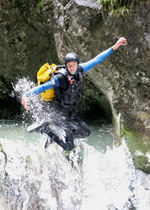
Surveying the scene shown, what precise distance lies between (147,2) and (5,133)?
3.92 metres

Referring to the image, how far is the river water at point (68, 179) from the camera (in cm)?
461

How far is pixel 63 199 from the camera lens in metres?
4.86

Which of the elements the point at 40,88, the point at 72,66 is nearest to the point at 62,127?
the point at 40,88

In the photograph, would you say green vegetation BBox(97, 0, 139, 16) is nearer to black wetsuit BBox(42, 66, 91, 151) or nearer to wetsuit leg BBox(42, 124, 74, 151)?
black wetsuit BBox(42, 66, 91, 151)

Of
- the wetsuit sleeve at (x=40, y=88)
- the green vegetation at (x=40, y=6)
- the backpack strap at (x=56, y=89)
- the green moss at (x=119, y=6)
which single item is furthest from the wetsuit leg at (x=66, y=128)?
the green vegetation at (x=40, y=6)

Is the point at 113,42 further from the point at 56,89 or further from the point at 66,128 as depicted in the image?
the point at 66,128

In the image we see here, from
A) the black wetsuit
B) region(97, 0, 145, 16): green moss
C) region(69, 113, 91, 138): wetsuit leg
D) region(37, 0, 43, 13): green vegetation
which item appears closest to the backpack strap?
the black wetsuit

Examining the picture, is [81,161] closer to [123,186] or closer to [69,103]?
[123,186]

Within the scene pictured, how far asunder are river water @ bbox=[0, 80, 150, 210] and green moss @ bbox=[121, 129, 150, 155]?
0.12 meters

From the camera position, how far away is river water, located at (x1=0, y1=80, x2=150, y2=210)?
15.1ft

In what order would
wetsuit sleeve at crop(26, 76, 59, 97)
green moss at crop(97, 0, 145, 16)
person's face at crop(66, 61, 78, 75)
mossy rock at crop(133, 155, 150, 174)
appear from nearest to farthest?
wetsuit sleeve at crop(26, 76, 59, 97) < person's face at crop(66, 61, 78, 75) < green moss at crop(97, 0, 145, 16) < mossy rock at crop(133, 155, 150, 174)

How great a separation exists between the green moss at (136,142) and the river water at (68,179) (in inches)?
4.5

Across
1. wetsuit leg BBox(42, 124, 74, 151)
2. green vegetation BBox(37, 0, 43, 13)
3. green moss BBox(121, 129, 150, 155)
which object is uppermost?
green vegetation BBox(37, 0, 43, 13)

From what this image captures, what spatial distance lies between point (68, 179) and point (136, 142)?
4.92 feet
